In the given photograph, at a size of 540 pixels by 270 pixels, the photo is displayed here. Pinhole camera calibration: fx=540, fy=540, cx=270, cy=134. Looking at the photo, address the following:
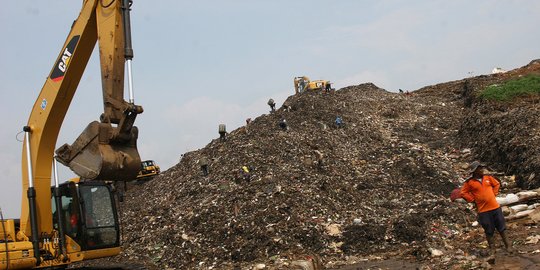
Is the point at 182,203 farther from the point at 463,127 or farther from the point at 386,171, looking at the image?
the point at 463,127

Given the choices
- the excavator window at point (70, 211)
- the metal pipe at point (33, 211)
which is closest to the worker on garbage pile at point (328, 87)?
the excavator window at point (70, 211)

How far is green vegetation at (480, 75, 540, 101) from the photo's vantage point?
17.4m

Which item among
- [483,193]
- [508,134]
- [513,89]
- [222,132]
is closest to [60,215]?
[483,193]

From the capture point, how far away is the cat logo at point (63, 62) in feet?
22.5

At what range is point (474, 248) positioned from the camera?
8141 mm

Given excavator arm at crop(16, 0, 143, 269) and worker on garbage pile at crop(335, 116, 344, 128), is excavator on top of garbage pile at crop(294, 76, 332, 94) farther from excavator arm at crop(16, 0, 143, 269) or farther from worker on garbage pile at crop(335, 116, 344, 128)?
excavator arm at crop(16, 0, 143, 269)

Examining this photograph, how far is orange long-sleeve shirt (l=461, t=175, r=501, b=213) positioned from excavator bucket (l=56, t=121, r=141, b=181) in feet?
14.5

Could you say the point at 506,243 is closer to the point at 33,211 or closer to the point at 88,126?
the point at 88,126

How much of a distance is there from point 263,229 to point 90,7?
548 centimetres

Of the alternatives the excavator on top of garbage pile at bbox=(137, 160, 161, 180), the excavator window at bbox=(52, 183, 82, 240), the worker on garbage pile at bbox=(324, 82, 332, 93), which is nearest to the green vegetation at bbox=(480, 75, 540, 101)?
the worker on garbage pile at bbox=(324, 82, 332, 93)

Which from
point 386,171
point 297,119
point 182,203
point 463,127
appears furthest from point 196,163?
point 463,127

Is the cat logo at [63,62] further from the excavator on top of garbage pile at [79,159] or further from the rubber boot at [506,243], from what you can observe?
the rubber boot at [506,243]

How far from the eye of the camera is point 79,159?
614 centimetres

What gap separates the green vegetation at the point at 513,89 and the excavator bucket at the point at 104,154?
1467 cm
